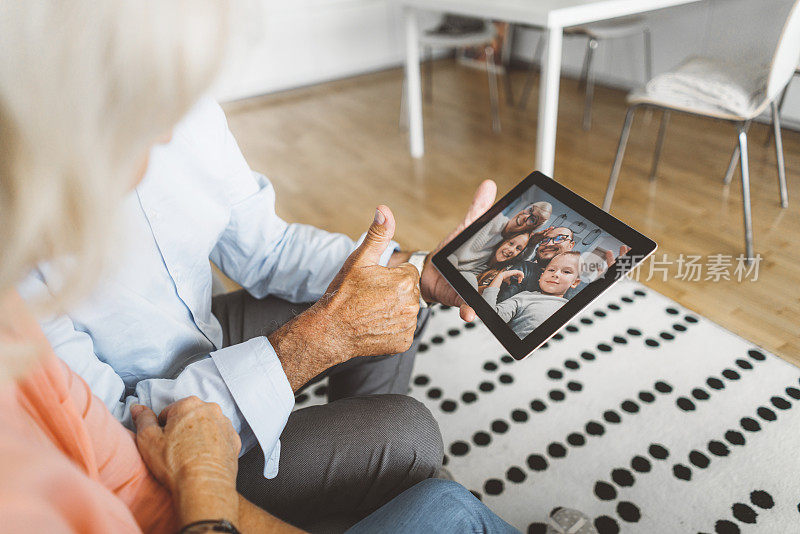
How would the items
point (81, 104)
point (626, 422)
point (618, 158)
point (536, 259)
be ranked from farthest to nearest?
point (618, 158), point (626, 422), point (536, 259), point (81, 104)

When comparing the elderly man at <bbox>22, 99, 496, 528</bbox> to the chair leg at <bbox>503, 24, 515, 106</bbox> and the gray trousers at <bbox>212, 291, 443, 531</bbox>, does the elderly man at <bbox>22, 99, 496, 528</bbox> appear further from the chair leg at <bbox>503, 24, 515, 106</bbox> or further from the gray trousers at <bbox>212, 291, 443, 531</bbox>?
the chair leg at <bbox>503, 24, 515, 106</bbox>

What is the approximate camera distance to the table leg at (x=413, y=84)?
7.88 feet

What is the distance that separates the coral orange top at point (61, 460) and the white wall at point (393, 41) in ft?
5.91

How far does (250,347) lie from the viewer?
783 millimetres

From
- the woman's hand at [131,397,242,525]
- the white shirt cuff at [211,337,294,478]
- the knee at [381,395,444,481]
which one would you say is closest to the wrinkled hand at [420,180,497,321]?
the knee at [381,395,444,481]

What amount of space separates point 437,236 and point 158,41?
1.69 m

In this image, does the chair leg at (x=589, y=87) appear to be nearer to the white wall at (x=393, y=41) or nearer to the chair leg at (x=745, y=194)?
the white wall at (x=393, y=41)

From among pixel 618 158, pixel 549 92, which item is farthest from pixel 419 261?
pixel 618 158

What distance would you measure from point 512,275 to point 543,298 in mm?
70

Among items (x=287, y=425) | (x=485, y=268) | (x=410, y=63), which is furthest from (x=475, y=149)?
(x=287, y=425)

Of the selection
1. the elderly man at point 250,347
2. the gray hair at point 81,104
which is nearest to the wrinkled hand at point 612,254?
the elderly man at point 250,347

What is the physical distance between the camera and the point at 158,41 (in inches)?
17.2

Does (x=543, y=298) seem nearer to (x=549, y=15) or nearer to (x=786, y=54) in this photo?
(x=549, y=15)

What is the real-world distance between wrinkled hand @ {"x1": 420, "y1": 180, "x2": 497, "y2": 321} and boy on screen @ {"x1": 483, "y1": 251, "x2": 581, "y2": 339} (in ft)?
0.45
